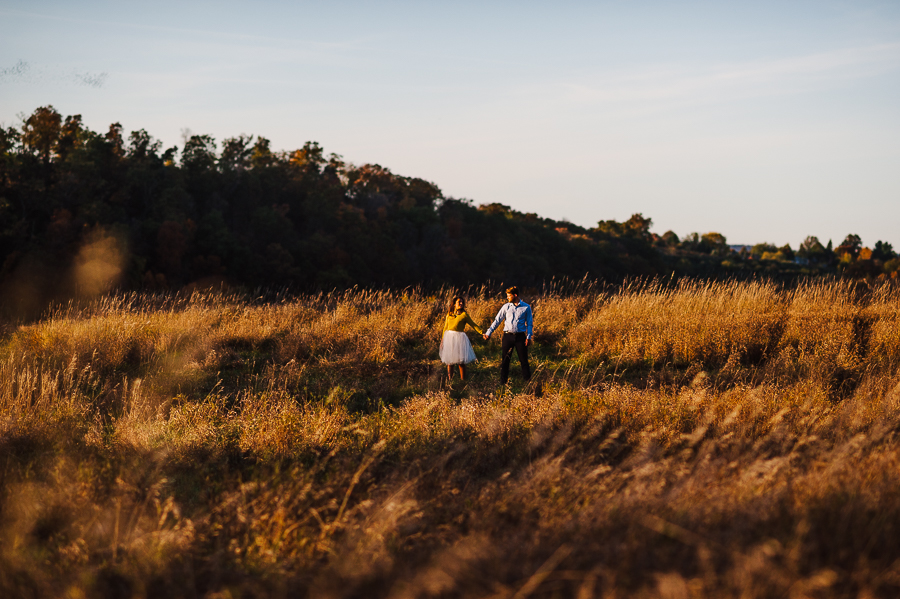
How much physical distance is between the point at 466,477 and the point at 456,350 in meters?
4.17

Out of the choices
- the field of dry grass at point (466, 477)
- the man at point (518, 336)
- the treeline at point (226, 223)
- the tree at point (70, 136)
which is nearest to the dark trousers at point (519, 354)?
the man at point (518, 336)

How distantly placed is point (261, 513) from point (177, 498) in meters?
1.03

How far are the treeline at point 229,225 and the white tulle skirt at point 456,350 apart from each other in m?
19.6

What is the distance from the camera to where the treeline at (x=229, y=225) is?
28.2 m

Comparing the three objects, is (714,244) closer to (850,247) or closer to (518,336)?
(850,247)

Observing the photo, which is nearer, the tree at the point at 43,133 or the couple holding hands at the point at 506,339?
the couple holding hands at the point at 506,339

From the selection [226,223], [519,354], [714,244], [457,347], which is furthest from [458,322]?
[714,244]

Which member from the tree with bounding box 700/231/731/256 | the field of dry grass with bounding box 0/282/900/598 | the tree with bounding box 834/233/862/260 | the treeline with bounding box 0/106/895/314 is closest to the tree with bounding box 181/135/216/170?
the treeline with bounding box 0/106/895/314

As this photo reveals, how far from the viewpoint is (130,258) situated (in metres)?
28.9

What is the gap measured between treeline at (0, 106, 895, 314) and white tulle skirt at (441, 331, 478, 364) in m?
19.6

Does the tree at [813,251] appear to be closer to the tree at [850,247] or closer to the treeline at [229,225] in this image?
the tree at [850,247]

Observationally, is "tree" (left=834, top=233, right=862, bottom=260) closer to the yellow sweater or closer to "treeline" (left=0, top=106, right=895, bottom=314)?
"treeline" (left=0, top=106, right=895, bottom=314)

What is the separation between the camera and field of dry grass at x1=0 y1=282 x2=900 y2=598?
2.86 m

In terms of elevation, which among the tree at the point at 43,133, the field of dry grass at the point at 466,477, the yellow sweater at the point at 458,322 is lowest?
the field of dry grass at the point at 466,477
